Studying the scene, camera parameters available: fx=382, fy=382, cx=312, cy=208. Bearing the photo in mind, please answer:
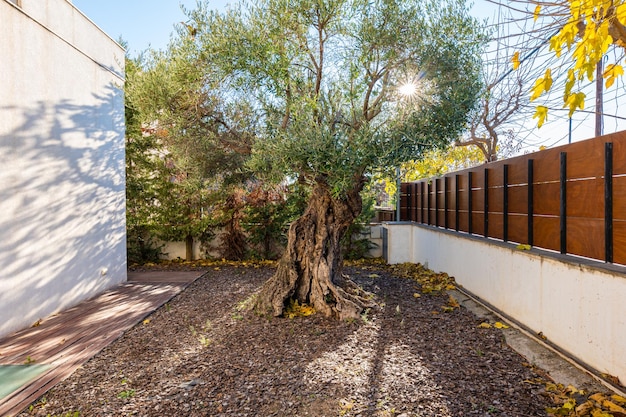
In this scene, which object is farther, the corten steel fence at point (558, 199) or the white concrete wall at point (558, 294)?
the corten steel fence at point (558, 199)

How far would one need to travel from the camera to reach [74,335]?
173 inches

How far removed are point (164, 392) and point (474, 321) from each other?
3527 millimetres

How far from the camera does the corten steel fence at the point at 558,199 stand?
3.21m

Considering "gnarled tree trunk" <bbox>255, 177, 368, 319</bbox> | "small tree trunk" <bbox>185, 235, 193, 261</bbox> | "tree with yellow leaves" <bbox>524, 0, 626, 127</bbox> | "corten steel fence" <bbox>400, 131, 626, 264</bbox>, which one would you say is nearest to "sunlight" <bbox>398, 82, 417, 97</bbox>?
"gnarled tree trunk" <bbox>255, 177, 368, 319</bbox>

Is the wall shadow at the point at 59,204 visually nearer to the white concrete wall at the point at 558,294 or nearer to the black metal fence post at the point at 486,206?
the white concrete wall at the point at 558,294

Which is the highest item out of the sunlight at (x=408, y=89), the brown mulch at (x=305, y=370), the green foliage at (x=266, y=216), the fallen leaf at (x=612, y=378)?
the sunlight at (x=408, y=89)

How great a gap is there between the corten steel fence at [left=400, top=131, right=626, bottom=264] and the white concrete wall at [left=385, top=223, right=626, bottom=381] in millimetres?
210

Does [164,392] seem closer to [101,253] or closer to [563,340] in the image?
[563,340]

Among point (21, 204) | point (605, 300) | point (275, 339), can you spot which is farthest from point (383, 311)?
point (21, 204)

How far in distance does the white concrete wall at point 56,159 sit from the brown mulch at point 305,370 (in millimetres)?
1522

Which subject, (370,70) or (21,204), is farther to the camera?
(370,70)

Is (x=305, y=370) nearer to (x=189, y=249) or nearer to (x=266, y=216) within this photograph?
(x=266, y=216)

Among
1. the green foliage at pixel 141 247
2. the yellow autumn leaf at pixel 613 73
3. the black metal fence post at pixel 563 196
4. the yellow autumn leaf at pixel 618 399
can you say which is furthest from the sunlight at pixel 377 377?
the green foliage at pixel 141 247

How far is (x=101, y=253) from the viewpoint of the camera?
21.1 ft
